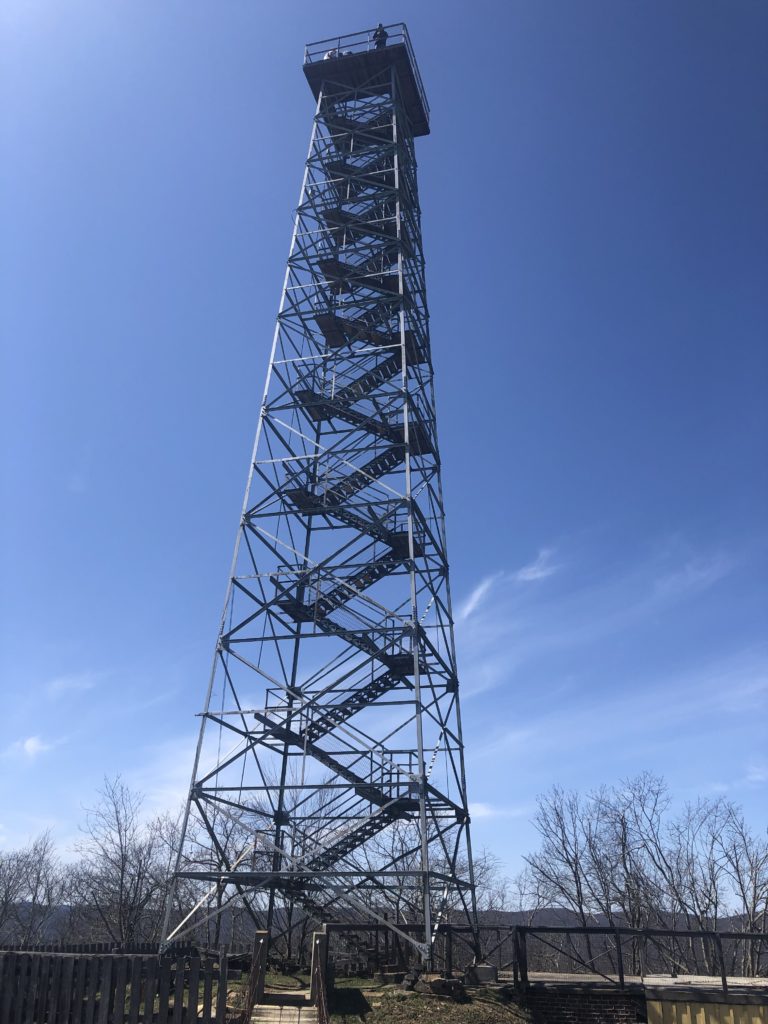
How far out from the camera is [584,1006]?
1645 cm

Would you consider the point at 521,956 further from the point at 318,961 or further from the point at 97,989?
the point at 97,989

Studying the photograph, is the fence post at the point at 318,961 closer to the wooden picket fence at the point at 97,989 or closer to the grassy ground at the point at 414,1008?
the grassy ground at the point at 414,1008

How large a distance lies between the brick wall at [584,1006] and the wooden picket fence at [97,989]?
757cm

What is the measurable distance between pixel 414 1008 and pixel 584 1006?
13.8 feet

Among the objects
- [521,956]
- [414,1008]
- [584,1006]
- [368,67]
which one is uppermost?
[368,67]

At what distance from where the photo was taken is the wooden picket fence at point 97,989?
12203 millimetres

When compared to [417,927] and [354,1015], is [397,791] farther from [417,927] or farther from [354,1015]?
[354,1015]

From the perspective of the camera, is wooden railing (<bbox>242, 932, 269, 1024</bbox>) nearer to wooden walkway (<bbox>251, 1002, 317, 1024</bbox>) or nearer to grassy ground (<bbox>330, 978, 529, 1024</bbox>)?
wooden walkway (<bbox>251, 1002, 317, 1024</bbox>)

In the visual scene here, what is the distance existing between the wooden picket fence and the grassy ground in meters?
2.98

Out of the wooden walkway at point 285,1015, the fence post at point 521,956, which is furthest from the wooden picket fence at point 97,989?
the fence post at point 521,956

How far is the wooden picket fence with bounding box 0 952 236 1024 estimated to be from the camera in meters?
12.2

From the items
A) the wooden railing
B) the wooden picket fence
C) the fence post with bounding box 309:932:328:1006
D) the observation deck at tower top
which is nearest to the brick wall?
the fence post with bounding box 309:932:328:1006

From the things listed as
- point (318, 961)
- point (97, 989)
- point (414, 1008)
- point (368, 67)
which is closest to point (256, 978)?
point (318, 961)

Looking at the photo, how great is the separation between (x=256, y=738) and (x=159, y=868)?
3990 cm
